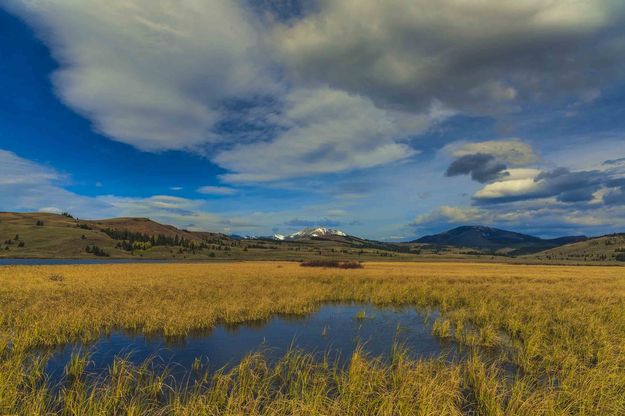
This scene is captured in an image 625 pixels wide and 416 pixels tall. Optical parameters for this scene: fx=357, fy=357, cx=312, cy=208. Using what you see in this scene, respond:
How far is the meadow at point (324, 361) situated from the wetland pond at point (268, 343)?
3.01ft

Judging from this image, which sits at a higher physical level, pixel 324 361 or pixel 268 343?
pixel 324 361

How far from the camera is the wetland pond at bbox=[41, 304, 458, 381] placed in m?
14.7

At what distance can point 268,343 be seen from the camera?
18.0 metres

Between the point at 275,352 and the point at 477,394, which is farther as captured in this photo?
the point at 275,352

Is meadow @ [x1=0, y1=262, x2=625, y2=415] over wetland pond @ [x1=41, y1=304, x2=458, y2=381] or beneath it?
over

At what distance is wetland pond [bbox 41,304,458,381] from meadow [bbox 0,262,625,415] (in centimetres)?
92

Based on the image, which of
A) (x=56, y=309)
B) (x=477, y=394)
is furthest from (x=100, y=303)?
(x=477, y=394)

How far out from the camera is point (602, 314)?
22.5 m

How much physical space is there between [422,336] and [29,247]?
229601 mm

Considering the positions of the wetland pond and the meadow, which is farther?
the wetland pond

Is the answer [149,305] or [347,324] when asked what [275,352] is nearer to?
[347,324]

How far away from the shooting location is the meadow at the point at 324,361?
945 centimetres

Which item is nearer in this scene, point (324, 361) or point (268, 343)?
point (324, 361)

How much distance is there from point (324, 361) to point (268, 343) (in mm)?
5294
